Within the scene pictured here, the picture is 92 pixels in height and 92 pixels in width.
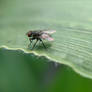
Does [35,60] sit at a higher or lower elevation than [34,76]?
higher

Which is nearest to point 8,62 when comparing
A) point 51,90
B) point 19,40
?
point 51,90

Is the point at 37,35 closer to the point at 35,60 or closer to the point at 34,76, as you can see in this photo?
the point at 35,60

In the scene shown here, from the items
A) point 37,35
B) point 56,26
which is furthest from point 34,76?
point 56,26

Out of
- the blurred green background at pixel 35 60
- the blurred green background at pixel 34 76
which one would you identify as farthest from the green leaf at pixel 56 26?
the blurred green background at pixel 34 76

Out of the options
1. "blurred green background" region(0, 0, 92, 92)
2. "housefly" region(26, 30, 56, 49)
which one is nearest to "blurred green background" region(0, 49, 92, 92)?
"blurred green background" region(0, 0, 92, 92)

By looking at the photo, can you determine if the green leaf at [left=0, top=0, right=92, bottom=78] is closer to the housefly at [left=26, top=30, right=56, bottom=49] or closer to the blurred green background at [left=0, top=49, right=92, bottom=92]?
the housefly at [left=26, top=30, right=56, bottom=49]

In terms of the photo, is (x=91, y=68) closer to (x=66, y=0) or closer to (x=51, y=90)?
(x=66, y=0)
